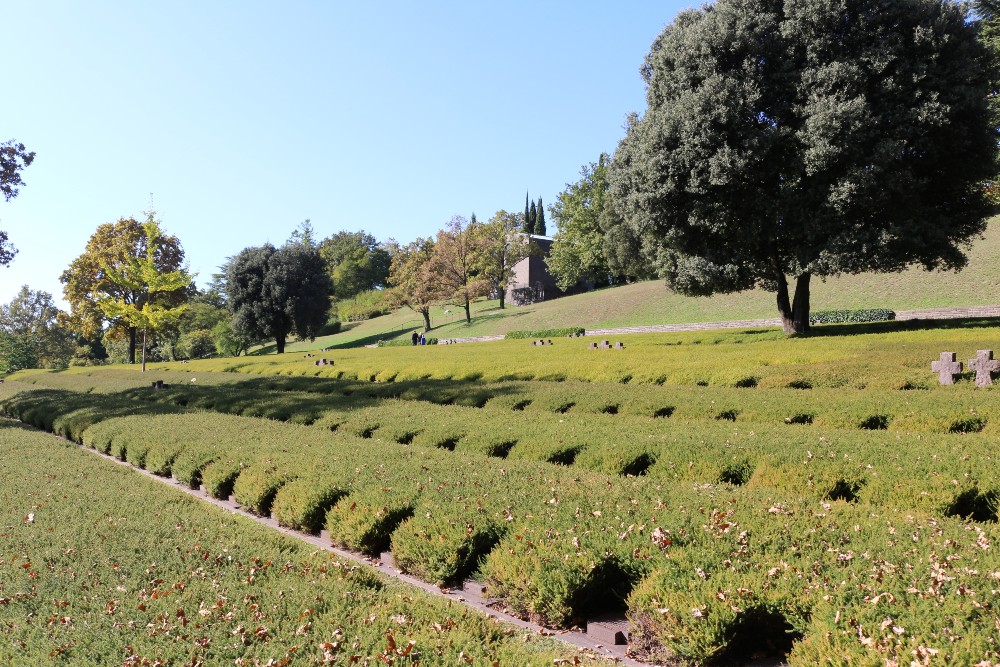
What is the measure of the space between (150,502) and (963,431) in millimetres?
11247

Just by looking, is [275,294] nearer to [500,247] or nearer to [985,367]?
[500,247]

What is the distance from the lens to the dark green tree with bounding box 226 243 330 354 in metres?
59.9

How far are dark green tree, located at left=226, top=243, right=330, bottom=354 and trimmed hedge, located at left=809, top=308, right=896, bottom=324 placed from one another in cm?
4541

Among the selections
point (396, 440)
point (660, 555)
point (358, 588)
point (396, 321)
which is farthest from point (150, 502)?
point (396, 321)

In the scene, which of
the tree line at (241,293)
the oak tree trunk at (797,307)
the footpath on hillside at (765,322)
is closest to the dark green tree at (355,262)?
the tree line at (241,293)

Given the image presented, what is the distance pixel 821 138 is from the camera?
65.8 feet

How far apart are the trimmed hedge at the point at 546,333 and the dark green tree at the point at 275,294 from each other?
22.1m

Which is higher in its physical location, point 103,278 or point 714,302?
point 103,278

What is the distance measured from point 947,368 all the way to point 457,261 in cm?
5657

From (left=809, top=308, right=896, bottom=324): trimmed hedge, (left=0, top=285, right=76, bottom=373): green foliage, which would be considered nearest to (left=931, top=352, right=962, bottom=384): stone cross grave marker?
(left=809, top=308, right=896, bottom=324): trimmed hedge

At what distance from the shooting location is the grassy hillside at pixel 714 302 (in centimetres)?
3497

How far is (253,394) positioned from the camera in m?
19.4

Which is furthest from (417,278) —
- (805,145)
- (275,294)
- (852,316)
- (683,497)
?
(683,497)

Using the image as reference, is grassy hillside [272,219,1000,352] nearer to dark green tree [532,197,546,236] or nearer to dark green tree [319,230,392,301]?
dark green tree [319,230,392,301]
